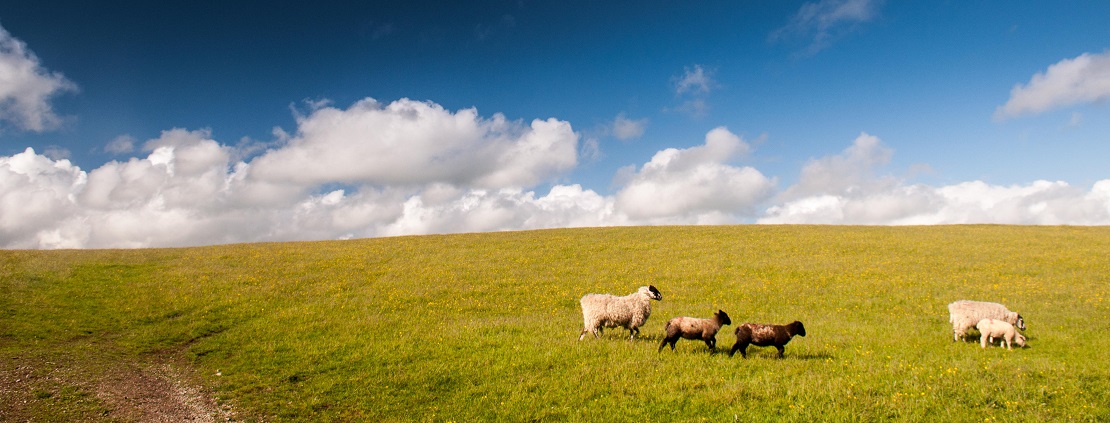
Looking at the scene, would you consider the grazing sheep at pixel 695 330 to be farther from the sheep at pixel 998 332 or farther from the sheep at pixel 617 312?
the sheep at pixel 998 332

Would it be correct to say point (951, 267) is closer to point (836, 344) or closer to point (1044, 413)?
point (836, 344)

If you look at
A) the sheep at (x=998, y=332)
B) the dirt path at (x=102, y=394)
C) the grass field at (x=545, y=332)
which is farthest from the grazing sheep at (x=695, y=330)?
the dirt path at (x=102, y=394)

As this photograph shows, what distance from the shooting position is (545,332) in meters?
19.0

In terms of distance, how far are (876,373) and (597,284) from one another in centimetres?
2043

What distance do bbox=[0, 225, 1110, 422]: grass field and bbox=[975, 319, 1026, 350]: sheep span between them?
1.96 feet

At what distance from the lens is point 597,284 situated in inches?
1271

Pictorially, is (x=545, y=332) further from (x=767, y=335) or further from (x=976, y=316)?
(x=976, y=316)

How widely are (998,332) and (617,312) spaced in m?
11.6

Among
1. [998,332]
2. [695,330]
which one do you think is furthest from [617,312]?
[998,332]

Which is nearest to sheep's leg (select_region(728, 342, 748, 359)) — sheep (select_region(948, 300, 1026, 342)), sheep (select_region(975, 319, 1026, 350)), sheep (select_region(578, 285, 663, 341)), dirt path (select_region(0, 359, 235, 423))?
sheep (select_region(578, 285, 663, 341))

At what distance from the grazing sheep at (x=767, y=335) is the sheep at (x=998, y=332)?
7033mm

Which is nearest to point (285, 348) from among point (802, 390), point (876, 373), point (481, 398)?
point (481, 398)

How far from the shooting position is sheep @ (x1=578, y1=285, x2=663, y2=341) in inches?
650

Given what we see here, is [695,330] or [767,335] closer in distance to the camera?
[767,335]
